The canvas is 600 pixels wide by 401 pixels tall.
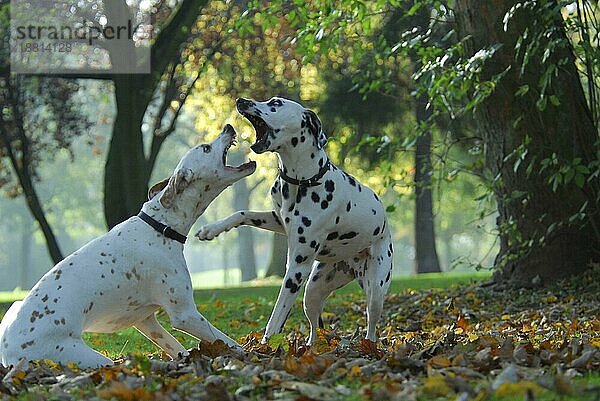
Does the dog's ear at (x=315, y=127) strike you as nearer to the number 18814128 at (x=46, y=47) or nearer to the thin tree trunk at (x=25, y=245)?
the number 18814128 at (x=46, y=47)

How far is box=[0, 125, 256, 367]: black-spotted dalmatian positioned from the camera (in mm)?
6102

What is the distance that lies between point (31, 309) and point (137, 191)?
38.1 ft

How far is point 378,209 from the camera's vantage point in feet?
25.6

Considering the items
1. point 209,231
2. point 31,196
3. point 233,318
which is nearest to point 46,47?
point 31,196

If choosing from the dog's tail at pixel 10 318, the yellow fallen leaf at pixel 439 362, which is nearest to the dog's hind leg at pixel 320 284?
the dog's tail at pixel 10 318

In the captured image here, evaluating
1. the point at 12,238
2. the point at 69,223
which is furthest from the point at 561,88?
the point at 12,238

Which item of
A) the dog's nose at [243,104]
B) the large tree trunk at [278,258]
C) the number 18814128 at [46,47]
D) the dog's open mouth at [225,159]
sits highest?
the number 18814128 at [46,47]

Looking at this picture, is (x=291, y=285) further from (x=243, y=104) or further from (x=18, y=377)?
(x=18, y=377)

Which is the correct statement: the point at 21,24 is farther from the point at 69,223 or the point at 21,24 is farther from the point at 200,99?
the point at 69,223

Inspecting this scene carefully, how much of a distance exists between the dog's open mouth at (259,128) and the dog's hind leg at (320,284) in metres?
1.37

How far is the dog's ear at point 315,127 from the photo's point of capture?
7312 mm

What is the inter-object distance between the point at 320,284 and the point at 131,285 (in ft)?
→ 6.36

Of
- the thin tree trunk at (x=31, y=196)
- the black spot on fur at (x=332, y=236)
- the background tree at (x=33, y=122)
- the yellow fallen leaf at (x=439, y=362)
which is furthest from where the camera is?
the background tree at (x=33, y=122)

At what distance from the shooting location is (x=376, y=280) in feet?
25.3
